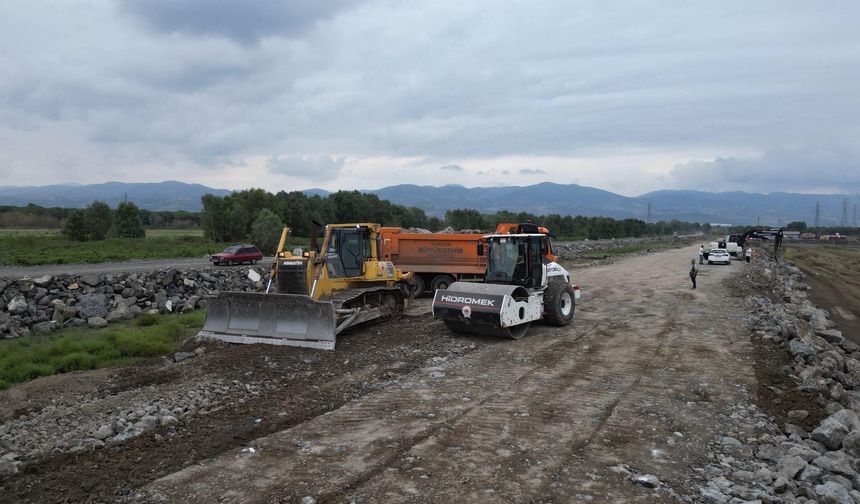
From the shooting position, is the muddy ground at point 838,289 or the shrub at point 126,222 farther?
the shrub at point 126,222

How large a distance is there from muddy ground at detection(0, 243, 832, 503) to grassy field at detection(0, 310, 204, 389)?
97 centimetres

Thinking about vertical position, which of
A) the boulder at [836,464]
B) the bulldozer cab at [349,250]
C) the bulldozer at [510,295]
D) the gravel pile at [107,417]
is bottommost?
the gravel pile at [107,417]

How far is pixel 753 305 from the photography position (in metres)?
19.3

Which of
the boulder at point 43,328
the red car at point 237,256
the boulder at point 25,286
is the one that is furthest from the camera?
the red car at point 237,256

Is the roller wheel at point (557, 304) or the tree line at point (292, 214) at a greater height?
the tree line at point (292, 214)

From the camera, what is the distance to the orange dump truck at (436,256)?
19812mm

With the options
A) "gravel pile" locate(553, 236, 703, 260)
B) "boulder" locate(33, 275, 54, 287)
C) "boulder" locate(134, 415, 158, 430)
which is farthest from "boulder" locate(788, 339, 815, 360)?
"gravel pile" locate(553, 236, 703, 260)

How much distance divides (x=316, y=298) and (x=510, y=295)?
4.33 meters

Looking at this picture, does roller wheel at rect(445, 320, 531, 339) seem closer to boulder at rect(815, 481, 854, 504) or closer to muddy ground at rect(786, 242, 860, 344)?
boulder at rect(815, 481, 854, 504)

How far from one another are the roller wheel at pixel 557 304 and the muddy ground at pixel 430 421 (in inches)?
42.2

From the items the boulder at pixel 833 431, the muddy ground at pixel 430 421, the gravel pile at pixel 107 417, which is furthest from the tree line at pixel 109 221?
the boulder at pixel 833 431

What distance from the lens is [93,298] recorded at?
17656mm

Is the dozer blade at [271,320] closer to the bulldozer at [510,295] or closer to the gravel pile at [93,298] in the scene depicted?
the bulldozer at [510,295]

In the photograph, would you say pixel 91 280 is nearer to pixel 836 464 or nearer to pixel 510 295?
pixel 510 295
